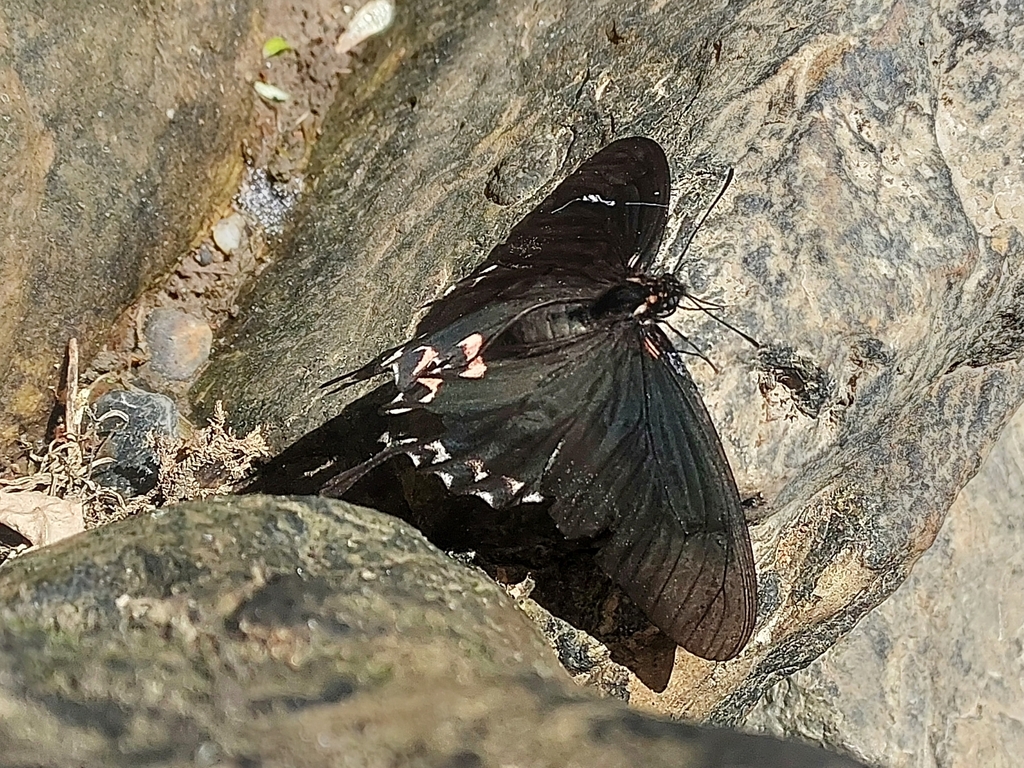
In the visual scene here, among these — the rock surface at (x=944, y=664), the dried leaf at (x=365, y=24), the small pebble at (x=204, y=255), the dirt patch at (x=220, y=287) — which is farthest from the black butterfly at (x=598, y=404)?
the dried leaf at (x=365, y=24)

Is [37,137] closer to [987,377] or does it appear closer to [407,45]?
[407,45]

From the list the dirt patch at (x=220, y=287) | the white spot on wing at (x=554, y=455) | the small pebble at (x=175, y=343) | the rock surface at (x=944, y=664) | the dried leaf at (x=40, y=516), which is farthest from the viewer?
the small pebble at (x=175, y=343)

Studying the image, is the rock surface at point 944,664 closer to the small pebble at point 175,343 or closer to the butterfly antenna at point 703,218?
the butterfly antenna at point 703,218

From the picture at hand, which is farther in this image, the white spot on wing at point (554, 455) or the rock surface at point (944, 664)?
the rock surface at point (944, 664)

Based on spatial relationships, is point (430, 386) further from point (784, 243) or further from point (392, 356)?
point (784, 243)

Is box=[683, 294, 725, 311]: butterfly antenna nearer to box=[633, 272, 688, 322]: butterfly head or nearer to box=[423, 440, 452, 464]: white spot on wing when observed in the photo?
box=[633, 272, 688, 322]: butterfly head

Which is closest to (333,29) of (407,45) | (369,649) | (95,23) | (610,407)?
(407,45)

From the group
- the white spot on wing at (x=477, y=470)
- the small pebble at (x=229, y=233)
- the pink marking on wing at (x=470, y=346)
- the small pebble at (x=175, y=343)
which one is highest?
the small pebble at (x=229, y=233)
